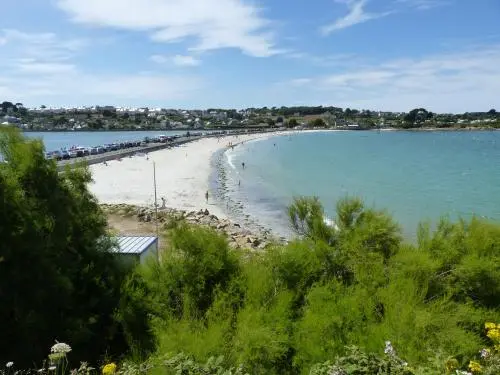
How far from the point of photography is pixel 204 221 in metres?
30.3

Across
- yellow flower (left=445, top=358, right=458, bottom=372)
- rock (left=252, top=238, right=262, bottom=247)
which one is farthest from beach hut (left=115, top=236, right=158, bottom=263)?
rock (left=252, top=238, right=262, bottom=247)

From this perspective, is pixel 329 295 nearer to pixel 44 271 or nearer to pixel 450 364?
pixel 450 364

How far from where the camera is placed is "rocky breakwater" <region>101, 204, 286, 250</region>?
25.5m

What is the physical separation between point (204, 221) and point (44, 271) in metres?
22.3

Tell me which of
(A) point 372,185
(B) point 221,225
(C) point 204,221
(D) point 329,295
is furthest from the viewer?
(A) point 372,185

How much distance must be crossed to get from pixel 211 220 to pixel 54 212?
22318 mm

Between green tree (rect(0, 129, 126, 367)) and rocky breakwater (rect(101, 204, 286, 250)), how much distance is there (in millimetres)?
15013

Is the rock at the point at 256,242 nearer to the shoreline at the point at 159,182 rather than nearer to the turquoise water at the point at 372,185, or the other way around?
the turquoise water at the point at 372,185

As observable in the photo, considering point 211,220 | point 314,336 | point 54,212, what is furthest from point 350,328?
point 211,220

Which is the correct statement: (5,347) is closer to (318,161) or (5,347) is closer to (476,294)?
(476,294)

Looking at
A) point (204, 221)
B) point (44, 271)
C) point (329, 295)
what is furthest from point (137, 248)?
point (204, 221)

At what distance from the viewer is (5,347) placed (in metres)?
7.87

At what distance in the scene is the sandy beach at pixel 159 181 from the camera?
4066 cm

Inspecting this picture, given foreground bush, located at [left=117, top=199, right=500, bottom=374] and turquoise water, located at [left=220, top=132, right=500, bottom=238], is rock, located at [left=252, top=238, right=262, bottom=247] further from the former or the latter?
foreground bush, located at [left=117, top=199, right=500, bottom=374]
